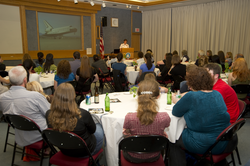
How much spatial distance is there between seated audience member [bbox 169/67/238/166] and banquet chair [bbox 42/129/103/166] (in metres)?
1.07

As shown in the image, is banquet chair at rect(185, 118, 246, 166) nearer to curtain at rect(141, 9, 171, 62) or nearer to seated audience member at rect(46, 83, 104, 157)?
seated audience member at rect(46, 83, 104, 157)

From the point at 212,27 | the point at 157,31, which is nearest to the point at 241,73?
the point at 212,27

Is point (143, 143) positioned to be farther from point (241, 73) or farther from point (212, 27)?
point (212, 27)

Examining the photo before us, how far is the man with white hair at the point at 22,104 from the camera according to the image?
2.45 m

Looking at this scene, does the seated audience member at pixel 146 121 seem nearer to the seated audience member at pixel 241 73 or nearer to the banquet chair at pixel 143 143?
the banquet chair at pixel 143 143

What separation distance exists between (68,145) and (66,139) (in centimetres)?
8

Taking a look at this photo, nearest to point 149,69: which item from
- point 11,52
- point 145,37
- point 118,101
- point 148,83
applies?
point 118,101

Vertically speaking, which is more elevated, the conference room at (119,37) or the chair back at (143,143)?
the conference room at (119,37)

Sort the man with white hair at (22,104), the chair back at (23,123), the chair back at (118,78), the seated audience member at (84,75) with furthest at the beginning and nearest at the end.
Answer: the chair back at (118,78) < the seated audience member at (84,75) < the man with white hair at (22,104) < the chair back at (23,123)

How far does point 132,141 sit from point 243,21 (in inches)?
383

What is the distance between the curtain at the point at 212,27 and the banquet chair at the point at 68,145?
379 inches

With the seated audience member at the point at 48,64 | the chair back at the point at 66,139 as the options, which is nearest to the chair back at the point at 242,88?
the chair back at the point at 66,139

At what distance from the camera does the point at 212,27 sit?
1022 cm

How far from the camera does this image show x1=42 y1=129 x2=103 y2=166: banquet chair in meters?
1.87
